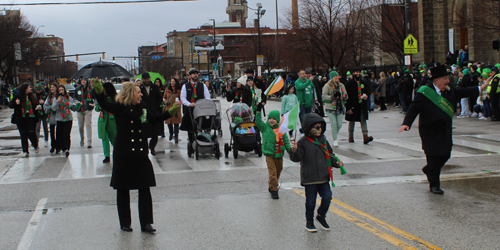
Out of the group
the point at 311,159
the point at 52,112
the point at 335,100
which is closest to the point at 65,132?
the point at 52,112

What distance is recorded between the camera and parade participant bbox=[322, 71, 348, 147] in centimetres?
1315

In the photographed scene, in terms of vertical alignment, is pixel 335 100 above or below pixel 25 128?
above

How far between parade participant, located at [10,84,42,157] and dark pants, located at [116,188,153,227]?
8.08 m

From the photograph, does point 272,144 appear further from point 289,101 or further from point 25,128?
point 25,128

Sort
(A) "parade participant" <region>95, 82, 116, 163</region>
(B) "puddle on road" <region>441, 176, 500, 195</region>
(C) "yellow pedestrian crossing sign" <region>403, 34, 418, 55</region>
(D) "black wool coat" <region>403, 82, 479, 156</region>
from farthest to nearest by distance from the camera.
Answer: (C) "yellow pedestrian crossing sign" <region>403, 34, 418, 55</region>
(A) "parade participant" <region>95, 82, 116, 163</region>
(B) "puddle on road" <region>441, 176, 500, 195</region>
(D) "black wool coat" <region>403, 82, 479, 156</region>

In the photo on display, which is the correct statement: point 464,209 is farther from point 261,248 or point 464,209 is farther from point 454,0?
point 454,0

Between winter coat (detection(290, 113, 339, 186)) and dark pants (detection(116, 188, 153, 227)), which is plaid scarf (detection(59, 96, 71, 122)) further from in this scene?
winter coat (detection(290, 113, 339, 186))

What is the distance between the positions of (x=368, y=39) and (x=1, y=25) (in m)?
32.1

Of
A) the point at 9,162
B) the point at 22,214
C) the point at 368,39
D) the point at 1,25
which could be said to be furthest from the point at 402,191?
the point at 1,25

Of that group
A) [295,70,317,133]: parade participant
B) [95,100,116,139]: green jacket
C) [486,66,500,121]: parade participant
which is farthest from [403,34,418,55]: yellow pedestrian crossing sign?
[95,100,116,139]: green jacket

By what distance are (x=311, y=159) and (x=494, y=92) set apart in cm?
1261

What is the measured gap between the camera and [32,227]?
21.4 ft

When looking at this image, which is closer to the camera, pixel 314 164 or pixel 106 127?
pixel 314 164

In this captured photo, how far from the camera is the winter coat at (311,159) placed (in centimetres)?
594
